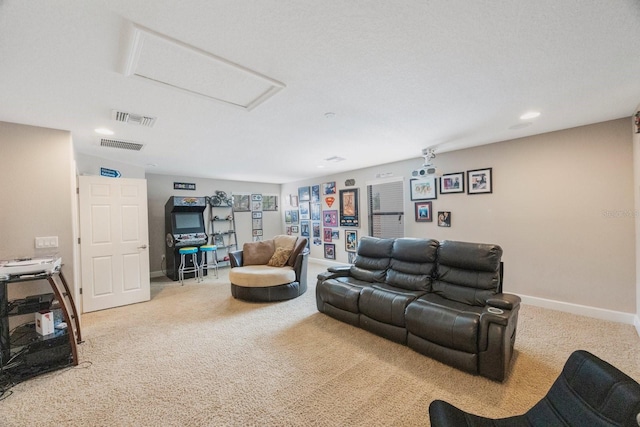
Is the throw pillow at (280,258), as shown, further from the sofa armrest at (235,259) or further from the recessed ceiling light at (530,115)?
the recessed ceiling light at (530,115)

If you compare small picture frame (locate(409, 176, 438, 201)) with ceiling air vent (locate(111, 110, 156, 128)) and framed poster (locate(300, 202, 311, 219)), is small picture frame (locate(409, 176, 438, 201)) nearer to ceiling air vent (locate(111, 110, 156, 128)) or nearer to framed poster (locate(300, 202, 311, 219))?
framed poster (locate(300, 202, 311, 219))

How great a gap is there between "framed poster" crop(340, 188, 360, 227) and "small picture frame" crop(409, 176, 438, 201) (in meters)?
1.52

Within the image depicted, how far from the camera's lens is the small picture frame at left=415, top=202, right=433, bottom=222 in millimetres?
4914

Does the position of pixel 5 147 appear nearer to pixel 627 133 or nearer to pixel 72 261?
pixel 72 261

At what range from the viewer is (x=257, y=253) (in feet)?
16.1

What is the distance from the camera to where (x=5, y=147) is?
279cm

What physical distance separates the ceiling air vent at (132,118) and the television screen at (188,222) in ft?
11.4

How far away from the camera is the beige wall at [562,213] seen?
3.18 meters

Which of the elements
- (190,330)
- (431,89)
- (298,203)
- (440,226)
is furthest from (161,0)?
(298,203)

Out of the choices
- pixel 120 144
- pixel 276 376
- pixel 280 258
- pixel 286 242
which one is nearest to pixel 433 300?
pixel 276 376

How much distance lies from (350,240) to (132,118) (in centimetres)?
497

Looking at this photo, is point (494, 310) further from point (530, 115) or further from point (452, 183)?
point (452, 183)

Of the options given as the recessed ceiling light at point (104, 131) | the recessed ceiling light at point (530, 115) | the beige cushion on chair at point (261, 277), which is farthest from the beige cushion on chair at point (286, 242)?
the recessed ceiling light at point (530, 115)

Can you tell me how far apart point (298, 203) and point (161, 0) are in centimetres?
672
